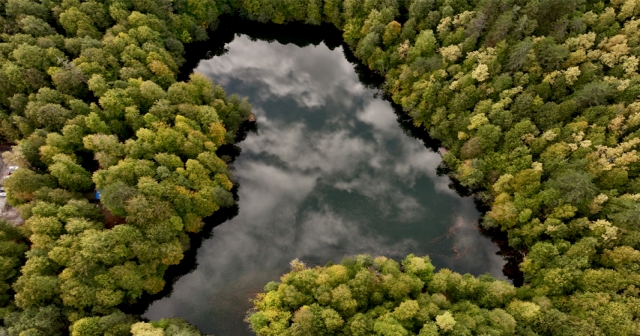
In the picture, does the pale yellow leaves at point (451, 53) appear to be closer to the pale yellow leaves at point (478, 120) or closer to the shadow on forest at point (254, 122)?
the pale yellow leaves at point (478, 120)

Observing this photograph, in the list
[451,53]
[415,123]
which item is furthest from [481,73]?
[415,123]

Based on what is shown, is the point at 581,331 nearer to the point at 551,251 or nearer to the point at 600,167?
the point at 551,251

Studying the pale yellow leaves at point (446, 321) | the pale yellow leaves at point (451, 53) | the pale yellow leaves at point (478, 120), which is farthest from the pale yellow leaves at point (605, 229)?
the pale yellow leaves at point (451, 53)

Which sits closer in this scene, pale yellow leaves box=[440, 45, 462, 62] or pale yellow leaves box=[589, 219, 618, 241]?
pale yellow leaves box=[589, 219, 618, 241]

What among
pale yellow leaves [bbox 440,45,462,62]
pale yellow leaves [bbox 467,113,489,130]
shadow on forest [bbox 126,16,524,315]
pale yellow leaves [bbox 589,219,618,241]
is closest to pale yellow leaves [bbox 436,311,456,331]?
shadow on forest [bbox 126,16,524,315]

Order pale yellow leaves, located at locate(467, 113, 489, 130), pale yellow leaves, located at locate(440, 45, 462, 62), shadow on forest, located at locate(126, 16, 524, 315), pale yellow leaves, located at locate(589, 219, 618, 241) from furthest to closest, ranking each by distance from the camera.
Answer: pale yellow leaves, located at locate(440, 45, 462, 62), pale yellow leaves, located at locate(467, 113, 489, 130), shadow on forest, located at locate(126, 16, 524, 315), pale yellow leaves, located at locate(589, 219, 618, 241)

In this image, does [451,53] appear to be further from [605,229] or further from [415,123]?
[605,229]

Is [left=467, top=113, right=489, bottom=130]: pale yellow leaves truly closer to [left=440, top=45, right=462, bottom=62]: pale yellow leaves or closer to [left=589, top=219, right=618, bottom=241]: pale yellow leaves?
[left=440, top=45, right=462, bottom=62]: pale yellow leaves
